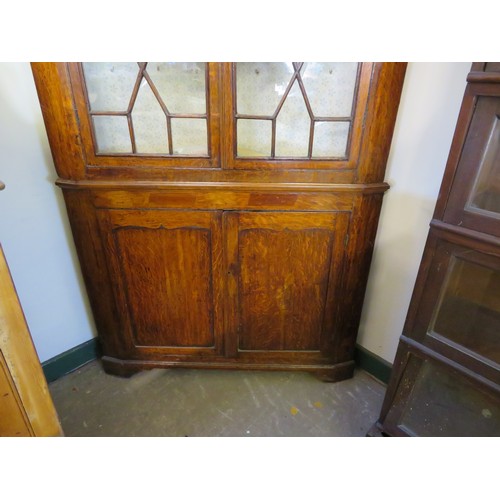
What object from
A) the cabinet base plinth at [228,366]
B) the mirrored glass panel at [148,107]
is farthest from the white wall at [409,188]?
the mirrored glass panel at [148,107]

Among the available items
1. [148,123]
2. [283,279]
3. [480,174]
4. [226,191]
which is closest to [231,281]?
[283,279]

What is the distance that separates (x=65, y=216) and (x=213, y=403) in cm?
110

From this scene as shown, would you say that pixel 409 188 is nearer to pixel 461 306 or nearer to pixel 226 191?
pixel 461 306

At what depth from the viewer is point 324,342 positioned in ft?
4.98

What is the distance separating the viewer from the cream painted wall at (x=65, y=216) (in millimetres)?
1147

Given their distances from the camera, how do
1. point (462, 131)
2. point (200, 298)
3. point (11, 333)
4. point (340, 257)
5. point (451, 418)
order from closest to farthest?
point (11, 333)
point (462, 131)
point (451, 418)
point (340, 257)
point (200, 298)

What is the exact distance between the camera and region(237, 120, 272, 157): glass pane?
117 centimetres

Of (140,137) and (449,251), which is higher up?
(140,137)

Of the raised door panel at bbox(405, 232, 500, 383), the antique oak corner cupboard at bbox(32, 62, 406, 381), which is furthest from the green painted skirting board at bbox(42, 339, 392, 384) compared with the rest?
the raised door panel at bbox(405, 232, 500, 383)
